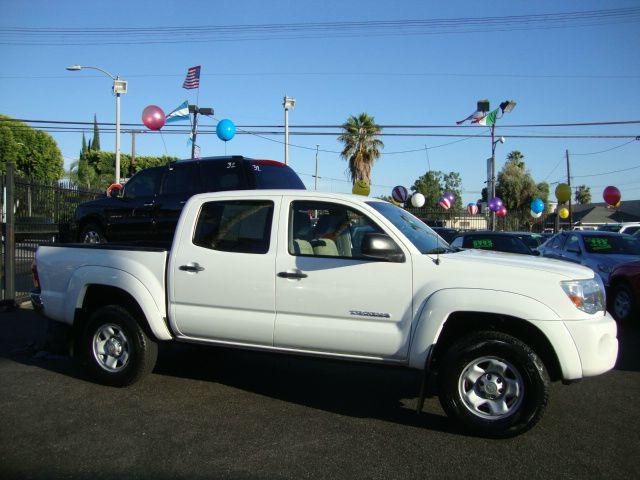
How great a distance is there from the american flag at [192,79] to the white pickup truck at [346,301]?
18.8 metres

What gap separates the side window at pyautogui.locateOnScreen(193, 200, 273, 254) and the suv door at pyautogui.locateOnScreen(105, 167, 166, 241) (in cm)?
468

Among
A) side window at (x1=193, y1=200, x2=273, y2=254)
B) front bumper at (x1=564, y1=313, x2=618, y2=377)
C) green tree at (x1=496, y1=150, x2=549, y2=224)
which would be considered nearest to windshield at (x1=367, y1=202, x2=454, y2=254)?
side window at (x1=193, y1=200, x2=273, y2=254)

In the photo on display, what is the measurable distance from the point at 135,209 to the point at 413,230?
6415 mm

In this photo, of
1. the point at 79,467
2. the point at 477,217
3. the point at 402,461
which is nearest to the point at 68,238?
the point at 79,467

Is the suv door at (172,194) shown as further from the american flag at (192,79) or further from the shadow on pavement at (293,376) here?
the american flag at (192,79)

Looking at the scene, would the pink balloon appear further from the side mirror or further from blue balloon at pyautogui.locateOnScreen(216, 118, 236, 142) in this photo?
the side mirror

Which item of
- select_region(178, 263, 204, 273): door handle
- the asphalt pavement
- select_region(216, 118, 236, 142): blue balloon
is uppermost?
select_region(216, 118, 236, 142): blue balloon

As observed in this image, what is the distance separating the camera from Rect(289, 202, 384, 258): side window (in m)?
4.68

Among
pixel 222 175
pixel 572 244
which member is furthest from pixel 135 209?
pixel 572 244

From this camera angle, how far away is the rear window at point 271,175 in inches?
340

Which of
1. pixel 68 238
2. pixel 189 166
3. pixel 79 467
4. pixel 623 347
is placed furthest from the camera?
pixel 68 238

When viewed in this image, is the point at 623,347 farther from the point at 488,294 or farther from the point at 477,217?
the point at 477,217

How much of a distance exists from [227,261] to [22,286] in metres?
7.22

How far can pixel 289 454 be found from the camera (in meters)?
3.83
